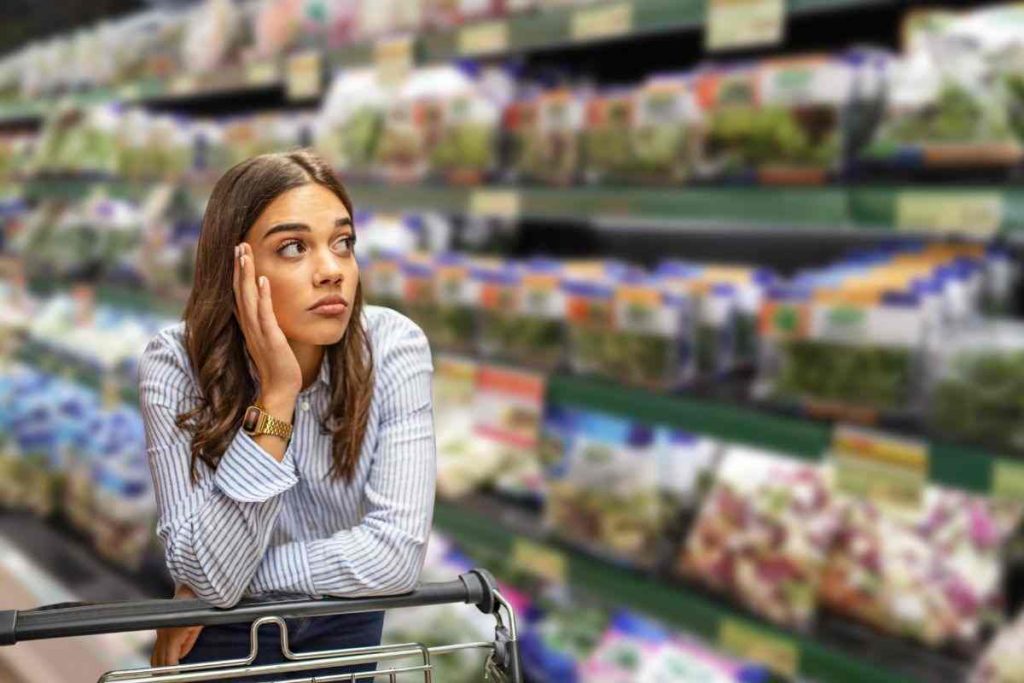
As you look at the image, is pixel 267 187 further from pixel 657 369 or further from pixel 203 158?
pixel 203 158

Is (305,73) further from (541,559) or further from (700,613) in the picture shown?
(700,613)

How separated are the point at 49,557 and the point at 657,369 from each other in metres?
1.87

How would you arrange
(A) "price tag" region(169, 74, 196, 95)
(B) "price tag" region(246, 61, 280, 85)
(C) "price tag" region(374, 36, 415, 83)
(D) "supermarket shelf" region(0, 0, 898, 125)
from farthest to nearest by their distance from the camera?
(A) "price tag" region(169, 74, 196, 95)
(B) "price tag" region(246, 61, 280, 85)
(C) "price tag" region(374, 36, 415, 83)
(D) "supermarket shelf" region(0, 0, 898, 125)

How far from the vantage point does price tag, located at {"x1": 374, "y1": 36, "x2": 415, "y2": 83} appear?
7.09 ft

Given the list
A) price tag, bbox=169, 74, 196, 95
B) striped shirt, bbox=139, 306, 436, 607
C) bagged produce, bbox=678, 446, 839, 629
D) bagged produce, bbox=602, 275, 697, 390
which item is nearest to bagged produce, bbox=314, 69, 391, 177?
price tag, bbox=169, 74, 196, 95

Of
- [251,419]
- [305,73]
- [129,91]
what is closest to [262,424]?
[251,419]

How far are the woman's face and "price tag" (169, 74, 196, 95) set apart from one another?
263cm

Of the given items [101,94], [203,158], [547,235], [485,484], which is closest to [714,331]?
[485,484]

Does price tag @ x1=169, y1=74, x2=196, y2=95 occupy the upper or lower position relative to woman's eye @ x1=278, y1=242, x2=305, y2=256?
upper

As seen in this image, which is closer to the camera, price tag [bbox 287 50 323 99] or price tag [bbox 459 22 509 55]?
price tag [bbox 459 22 509 55]

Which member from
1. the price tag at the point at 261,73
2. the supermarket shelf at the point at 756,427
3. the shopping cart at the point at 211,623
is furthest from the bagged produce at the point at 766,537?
the price tag at the point at 261,73

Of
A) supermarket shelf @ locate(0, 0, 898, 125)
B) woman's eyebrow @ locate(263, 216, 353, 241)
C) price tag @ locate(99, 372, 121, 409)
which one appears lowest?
price tag @ locate(99, 372, 121, 409)

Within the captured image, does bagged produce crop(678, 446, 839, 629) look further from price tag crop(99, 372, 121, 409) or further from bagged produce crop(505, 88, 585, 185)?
price tag crop(99, 372, 121, 409)

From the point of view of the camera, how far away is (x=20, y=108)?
3979mm
